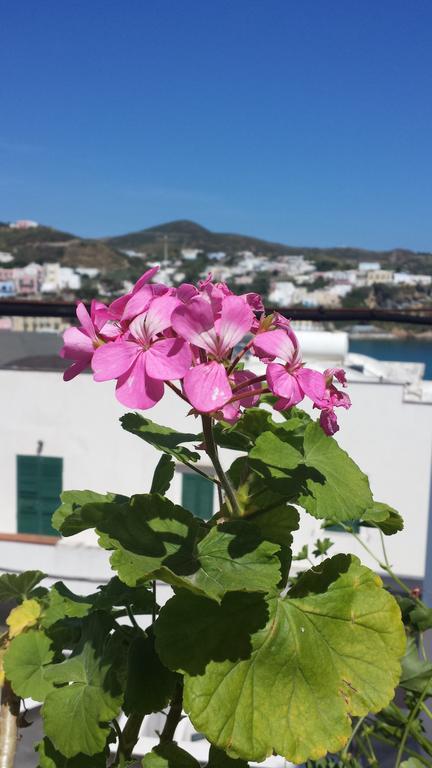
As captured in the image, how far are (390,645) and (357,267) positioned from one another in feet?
Result: 214

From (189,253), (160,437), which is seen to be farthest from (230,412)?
(189,253)

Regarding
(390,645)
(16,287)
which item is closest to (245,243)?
(16,287)

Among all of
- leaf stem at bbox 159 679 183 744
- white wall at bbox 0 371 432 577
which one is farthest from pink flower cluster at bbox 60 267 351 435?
white wall at bbox 0 371 432 577

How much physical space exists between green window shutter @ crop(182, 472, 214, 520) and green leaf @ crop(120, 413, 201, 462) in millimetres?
6220

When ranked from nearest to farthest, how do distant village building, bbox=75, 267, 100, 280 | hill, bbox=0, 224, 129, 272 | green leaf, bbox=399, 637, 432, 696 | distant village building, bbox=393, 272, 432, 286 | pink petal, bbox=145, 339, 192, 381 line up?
pink petal, bbox=145, 339, 192, 381, green leaf, bbox=399, 637, 432, 696, distant village building, bbox=393, 272, 432, 286, distant village building, bbox=75, 267, 100, 280, hill, bbox=0, 224, 129, 272

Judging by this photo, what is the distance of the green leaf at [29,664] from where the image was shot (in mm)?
1163

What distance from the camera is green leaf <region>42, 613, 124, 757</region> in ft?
3.29

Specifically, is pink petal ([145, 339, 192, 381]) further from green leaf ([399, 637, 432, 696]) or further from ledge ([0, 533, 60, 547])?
ledge ([0, 533, 60, 547])

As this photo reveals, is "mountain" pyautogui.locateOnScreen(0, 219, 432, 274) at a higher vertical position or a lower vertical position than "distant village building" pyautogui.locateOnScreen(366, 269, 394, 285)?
higher

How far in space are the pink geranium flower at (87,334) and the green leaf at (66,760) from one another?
64cm

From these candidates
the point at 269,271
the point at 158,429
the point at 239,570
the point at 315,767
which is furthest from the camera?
the point at 269,271

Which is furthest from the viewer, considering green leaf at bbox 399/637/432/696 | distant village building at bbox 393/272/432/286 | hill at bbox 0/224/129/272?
hill at bbox 0/224/129/272

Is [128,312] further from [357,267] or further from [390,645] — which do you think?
[357,267]

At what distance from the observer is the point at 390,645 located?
1.00 metres
